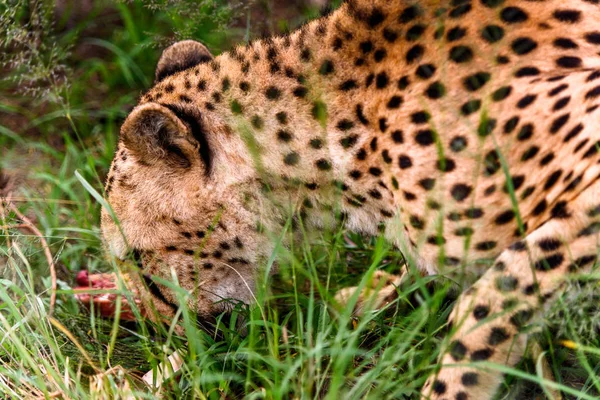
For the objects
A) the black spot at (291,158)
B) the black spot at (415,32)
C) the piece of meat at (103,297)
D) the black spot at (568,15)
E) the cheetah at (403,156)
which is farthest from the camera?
the piece of meat at (103,297)

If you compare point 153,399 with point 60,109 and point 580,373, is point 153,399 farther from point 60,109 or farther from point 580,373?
point 60,109

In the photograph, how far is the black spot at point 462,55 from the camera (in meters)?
3.37

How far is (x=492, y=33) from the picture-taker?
338 cm

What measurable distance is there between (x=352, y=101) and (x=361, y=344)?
101 cm

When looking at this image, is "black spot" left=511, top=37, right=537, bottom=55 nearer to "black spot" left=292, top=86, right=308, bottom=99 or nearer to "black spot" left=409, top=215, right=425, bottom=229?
"black spot" left=409, top=215, right=425, bottom=229

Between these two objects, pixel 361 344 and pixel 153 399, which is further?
pixel 361 344

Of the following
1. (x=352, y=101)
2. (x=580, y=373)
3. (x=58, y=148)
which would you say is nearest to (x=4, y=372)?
(x=352, y=101)

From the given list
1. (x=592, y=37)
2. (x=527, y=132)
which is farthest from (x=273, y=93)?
(x=592, y=37)

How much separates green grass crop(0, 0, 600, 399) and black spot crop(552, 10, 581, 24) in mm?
1015

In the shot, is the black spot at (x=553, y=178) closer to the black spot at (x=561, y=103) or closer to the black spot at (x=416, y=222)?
the black spot at (x=561, y=103)

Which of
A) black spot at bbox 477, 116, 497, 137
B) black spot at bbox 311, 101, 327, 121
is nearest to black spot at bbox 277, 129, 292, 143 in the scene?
Result: black spot at bbox 311, 101, 327, 121

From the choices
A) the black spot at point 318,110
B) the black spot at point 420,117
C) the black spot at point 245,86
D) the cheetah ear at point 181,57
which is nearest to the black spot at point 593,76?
the black spot at point 420,117

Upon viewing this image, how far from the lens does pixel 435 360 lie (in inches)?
130

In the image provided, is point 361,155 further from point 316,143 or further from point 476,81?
point 476,81
